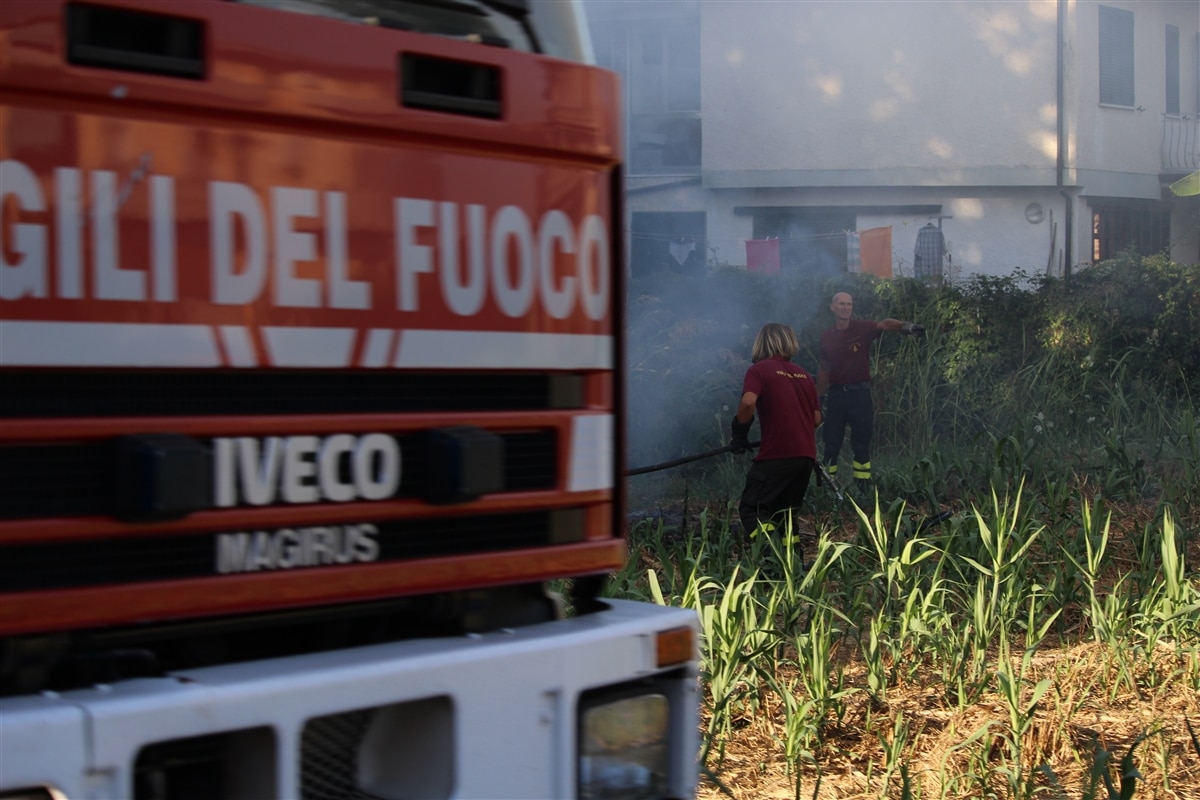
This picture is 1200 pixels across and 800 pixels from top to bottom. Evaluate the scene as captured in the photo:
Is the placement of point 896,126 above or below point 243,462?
above

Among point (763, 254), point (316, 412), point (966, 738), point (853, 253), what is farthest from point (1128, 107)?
point (316, 412)

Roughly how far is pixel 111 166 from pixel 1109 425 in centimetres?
933

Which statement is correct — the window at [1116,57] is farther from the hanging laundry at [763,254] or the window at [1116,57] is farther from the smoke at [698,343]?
the smoke at [698,343]

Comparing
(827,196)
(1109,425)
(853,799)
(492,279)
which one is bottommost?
(853,799)

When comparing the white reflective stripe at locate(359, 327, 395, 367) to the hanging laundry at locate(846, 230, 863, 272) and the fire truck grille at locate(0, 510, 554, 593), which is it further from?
the hanging laundry at locate(846, 230, 863, 272)

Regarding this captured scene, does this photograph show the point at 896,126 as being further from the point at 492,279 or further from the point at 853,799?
the point at 492,279

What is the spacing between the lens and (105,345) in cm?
211

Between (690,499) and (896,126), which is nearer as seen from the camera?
(690,499)

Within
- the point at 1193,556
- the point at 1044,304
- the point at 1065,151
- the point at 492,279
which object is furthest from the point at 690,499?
the point at 1065,151

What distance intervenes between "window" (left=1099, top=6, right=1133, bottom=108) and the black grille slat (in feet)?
61.4

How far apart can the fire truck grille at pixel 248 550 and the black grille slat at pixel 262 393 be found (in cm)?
20

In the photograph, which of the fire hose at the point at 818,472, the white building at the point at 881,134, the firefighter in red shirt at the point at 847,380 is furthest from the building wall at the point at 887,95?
the fire hose at the point at 818,472

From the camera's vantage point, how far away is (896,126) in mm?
18531

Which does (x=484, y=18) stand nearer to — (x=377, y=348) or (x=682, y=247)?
(x=377, y=348)
